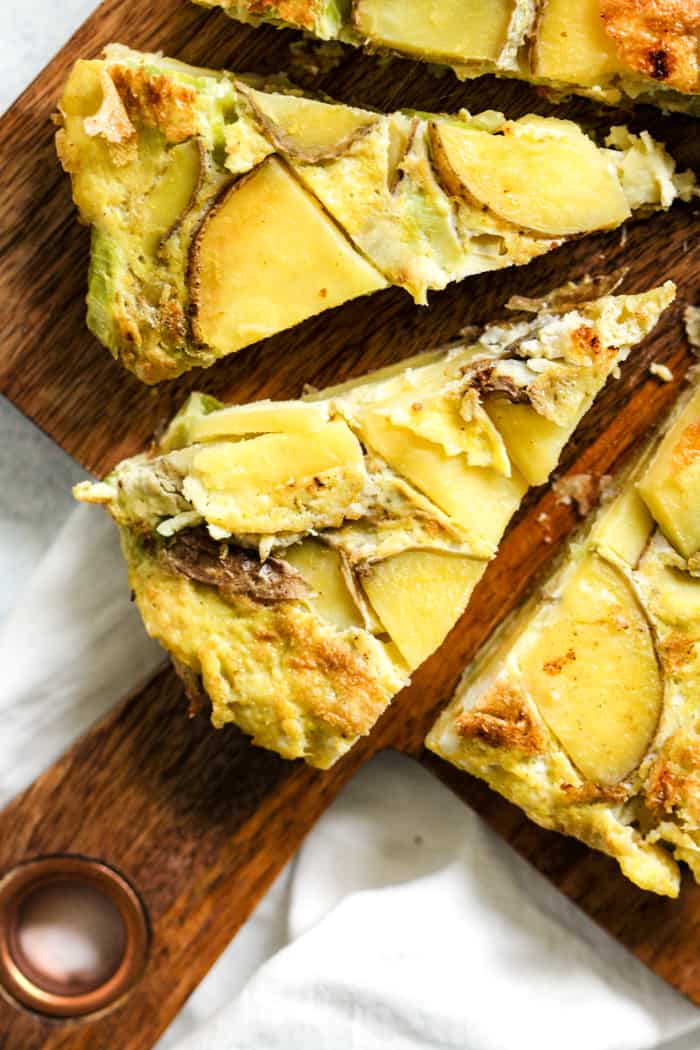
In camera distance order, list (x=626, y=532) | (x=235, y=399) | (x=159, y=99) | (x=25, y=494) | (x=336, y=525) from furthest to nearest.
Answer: (x=25, y=494) < (x=235, y=399) < (x=626, y=532) < (x=336, y=525) < (x=159, y=99)

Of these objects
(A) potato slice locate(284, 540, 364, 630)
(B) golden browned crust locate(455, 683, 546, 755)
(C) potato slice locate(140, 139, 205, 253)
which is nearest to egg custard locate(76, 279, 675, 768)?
(A) potato slice locate(284, 540, 364, 630)

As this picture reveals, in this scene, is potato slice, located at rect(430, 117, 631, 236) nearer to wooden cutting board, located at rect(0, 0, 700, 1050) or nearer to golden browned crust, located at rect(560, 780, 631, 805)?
wooden cutting board, located at rect(0, 0, 700, 1050)

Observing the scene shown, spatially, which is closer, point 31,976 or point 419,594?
point 419,594

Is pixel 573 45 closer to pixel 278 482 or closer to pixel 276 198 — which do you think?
pixel 276 198

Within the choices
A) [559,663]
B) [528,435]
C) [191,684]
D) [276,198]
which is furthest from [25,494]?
[559,663]

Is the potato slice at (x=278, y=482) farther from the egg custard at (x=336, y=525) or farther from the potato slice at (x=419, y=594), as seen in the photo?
the potato slice at (x=419, y=594)

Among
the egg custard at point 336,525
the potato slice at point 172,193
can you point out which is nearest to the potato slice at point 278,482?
the egg custard at point 336,525

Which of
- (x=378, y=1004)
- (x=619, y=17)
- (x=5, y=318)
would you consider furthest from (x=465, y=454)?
(x=378, y=1004)

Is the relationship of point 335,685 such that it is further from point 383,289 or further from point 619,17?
point 619,17
